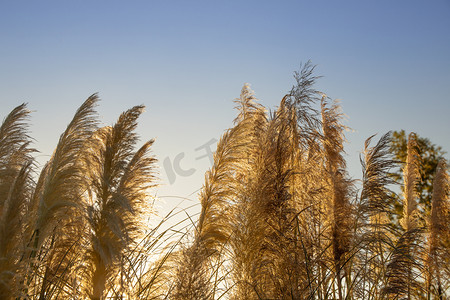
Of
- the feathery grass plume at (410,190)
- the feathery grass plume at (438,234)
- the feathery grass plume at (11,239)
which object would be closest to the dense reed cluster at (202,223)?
the feathery grass plume at (11,239)

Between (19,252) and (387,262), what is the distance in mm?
4091

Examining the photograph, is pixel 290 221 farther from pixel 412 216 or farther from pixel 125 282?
pixel 412 216

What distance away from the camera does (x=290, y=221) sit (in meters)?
4.56

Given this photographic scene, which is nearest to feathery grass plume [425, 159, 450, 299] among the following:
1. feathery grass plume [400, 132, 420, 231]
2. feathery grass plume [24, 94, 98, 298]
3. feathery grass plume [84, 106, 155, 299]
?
feathery grass plume [400, 132, 420, 231]

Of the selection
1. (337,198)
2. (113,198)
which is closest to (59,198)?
(113,198)

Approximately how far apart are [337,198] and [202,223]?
210 cm

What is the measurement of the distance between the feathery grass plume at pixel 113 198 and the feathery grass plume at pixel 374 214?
2797mm

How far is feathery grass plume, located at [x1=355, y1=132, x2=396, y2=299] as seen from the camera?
17.3ft

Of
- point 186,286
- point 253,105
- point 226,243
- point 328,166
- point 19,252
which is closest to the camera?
point 19,252

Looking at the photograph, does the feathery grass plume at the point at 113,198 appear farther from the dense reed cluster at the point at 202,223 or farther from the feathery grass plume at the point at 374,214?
the feathery grass plume at the point at 374,214

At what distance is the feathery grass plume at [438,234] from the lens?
6.90 m

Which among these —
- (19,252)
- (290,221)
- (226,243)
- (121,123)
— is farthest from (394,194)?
(19,252)

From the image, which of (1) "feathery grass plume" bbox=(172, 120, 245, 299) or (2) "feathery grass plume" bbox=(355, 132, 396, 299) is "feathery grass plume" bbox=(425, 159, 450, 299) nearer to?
(2) "feathery grass plume" bbox=(355, 132, 396, 299)

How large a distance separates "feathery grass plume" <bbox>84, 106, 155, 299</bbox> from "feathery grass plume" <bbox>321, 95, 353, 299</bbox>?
7.76ft
